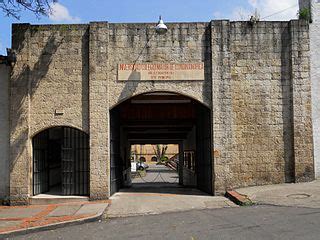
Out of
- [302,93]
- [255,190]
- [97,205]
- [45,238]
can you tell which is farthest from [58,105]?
[302,93]

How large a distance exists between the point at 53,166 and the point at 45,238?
8.74m

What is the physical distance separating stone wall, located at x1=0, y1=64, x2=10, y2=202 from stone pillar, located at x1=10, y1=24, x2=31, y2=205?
0.80ft

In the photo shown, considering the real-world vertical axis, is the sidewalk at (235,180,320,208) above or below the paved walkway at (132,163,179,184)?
above

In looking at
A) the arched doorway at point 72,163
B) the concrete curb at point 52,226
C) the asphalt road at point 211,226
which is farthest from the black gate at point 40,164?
the asphalt road at point 211,226

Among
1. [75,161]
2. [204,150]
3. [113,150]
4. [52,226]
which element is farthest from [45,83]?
[204,150]

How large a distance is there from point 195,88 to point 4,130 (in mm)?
6055

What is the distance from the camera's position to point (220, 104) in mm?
13328

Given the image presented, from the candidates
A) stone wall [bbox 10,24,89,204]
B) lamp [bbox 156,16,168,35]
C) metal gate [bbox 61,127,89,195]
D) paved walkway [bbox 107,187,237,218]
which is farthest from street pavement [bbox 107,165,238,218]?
lamp [bbox 156,16,168,35]

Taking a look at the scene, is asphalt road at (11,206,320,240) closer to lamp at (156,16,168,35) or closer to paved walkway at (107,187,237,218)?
paved walkway at (107,187,237,218)

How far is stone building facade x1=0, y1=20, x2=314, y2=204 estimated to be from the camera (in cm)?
1312

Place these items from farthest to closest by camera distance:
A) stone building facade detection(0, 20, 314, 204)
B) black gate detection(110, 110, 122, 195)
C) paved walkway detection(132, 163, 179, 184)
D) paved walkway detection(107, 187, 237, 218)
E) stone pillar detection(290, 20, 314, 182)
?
1. paved walkway detection(132, 163, 179, 184)
2. black gate detection(110, 110, 122, 195)
3. stone pillar detection(290, 20, 314, 182)
4. stone building facade detection(0, 20, 314, 204)
5. paved walkway detection(107, 187, 237, 218)

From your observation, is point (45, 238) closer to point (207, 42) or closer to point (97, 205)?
point (97, 205)

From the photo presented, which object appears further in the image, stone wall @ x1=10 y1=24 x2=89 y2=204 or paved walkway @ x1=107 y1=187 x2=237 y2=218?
stone wall @ x1=10 y1=24 x2=89 y2=204

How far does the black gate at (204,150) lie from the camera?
45.7 feet
